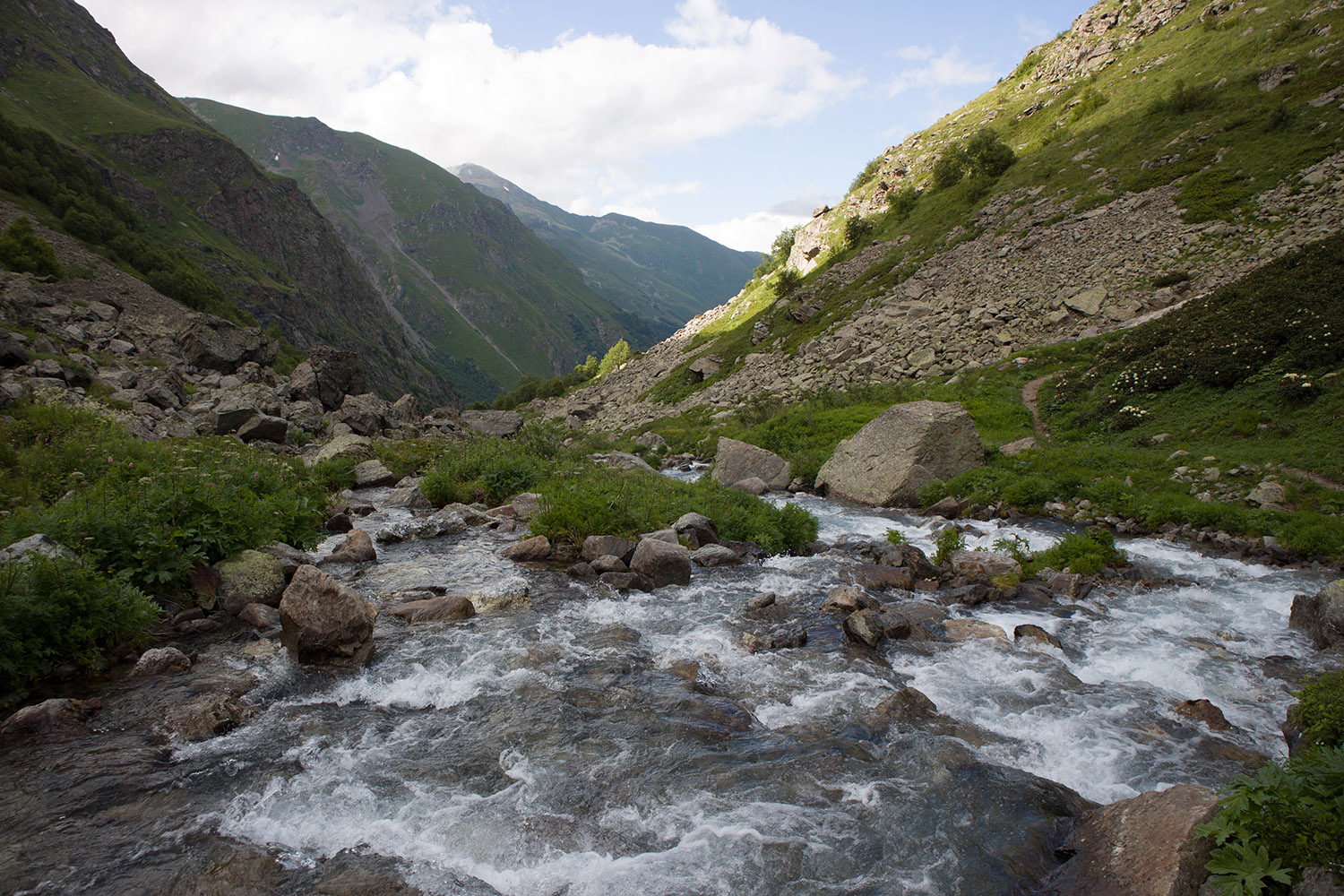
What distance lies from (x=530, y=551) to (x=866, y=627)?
24.3 ft

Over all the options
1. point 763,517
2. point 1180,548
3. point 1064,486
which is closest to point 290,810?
point 763,517

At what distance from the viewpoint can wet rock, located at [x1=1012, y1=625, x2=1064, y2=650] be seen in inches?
372

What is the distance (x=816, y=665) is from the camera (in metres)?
8.91

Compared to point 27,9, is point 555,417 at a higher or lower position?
lower

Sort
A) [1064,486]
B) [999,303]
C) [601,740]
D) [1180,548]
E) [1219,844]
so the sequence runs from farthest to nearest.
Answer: [999,303]
[1064,486]
[1180,548]
[601,740]
[1219,844]

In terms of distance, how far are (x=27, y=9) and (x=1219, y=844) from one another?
193m

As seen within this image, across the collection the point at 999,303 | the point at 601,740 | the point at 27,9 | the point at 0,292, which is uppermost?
→ the point at 27,9

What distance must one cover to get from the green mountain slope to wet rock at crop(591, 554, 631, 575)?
66.2m

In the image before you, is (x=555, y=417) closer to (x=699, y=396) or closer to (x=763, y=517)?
(x=699, y=396)

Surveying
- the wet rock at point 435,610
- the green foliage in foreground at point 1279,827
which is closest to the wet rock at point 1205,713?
the green foliage in foreground at point 1279,827

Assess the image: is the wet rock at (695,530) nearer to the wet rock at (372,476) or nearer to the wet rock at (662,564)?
the wet rock at (662,564)

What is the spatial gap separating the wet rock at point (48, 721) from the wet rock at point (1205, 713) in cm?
1294

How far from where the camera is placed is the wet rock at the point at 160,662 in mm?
7434

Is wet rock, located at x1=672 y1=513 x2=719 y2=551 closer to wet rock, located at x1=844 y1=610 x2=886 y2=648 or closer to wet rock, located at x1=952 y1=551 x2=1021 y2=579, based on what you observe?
wet rock, located at x1=844 y1=610 x2=886 y2=648
